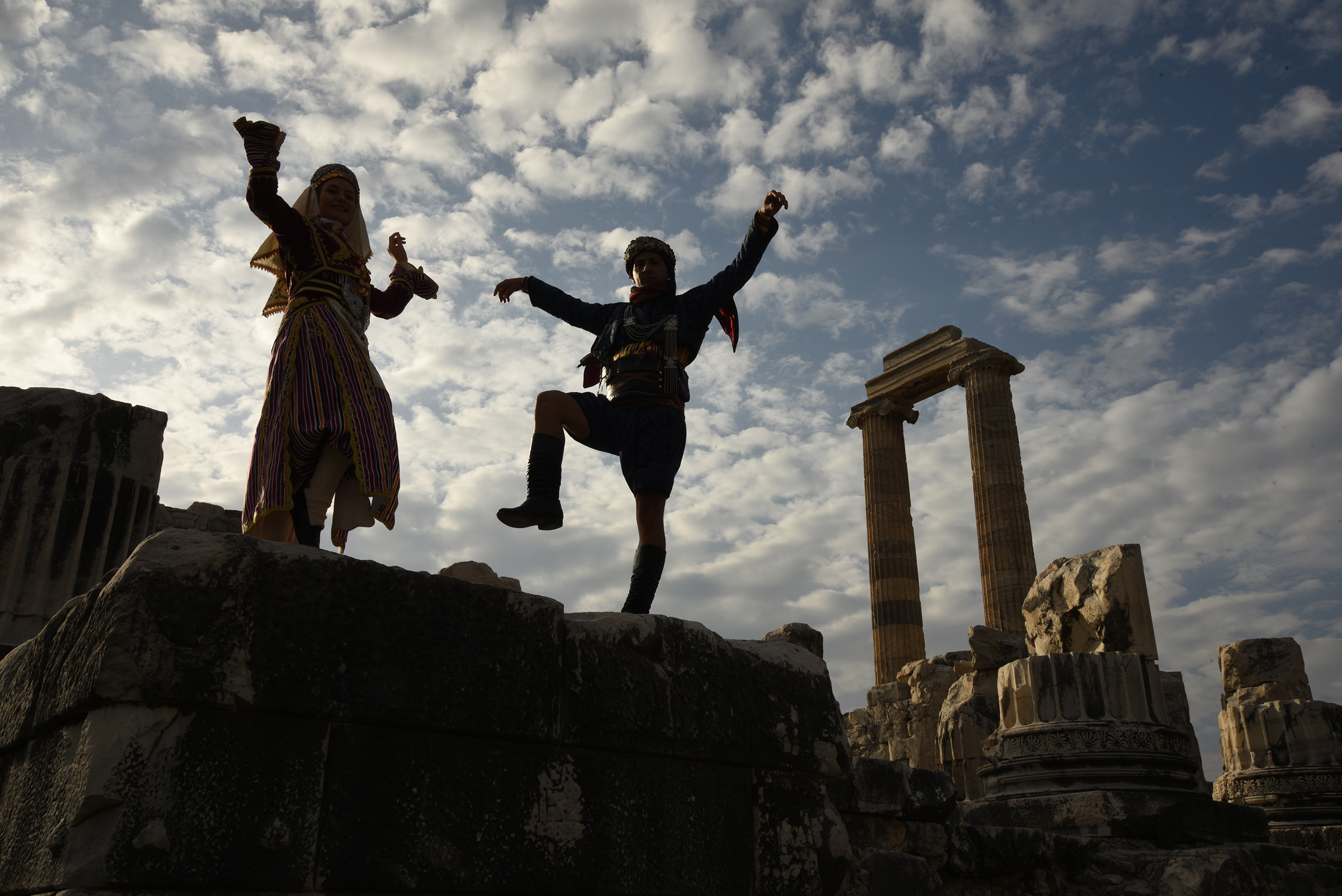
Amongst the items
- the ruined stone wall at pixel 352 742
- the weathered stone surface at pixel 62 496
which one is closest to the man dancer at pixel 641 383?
the ruined stone wall at pixel 352 742

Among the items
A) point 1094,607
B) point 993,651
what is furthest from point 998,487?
point 1094,607

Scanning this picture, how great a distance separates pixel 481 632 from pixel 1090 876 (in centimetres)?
432

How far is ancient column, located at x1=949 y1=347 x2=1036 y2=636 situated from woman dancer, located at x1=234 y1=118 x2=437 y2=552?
18.1 m

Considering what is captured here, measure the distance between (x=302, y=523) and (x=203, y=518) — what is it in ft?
22.7

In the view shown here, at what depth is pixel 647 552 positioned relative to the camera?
3.71 m

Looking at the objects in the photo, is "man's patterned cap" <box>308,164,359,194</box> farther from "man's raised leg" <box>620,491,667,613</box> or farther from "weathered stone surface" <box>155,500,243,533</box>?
"weathered stone surface" <box>155,500,243,533</box>

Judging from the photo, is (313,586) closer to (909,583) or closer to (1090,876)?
(1090,876)

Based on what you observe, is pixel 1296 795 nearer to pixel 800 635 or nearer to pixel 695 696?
pixel 800 635

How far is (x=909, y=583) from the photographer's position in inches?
910

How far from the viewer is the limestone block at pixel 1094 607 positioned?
25.9 ft

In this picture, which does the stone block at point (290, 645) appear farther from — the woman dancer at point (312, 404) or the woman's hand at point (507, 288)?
the woman's hand at point (507, 288)

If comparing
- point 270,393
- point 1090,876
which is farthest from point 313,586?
point 1090,876

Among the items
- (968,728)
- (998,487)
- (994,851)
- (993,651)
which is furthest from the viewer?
(998,487)

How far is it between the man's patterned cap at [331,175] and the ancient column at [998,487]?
1811cm
